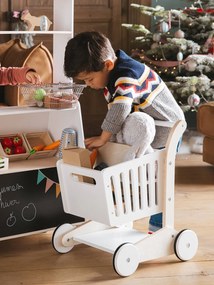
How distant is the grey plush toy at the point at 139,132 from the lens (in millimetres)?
2855

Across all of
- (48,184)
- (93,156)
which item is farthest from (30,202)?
(93,156)

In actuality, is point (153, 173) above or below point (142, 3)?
below

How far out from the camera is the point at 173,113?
10.1 feet

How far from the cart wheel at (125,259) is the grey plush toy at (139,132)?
36 cm

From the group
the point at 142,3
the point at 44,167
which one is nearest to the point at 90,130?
the point at 142,3

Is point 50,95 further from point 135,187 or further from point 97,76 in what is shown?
point 135,187

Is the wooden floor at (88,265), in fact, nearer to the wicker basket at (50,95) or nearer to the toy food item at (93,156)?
the toy food item at (93,156)

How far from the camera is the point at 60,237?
9.99 feet

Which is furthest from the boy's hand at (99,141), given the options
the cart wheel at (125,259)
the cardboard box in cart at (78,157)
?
the cart wheel at (125,259)

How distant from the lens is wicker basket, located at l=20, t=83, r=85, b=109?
311 centimetres

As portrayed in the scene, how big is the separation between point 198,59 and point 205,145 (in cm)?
71

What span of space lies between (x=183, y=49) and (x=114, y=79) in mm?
2261

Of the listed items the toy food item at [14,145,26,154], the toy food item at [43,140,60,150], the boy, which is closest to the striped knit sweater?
the boy

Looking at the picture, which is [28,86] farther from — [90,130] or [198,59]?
[90,130]
